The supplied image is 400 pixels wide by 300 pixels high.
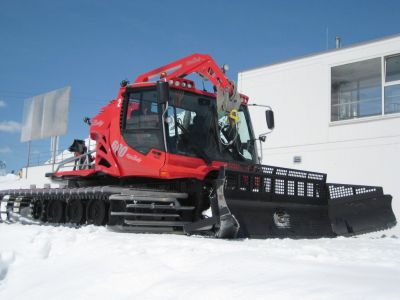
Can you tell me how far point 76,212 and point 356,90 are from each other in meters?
10.8

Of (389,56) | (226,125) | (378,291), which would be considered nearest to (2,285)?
(378,291)

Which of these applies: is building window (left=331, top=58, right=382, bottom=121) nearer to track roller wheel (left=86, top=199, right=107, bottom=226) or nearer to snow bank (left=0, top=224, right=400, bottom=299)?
track roller wheel (left=86, top=199, right=107, bottom=226)

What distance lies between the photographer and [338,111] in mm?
15234

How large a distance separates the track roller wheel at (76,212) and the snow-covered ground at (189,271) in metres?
2.83

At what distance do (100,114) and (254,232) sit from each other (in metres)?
3.95

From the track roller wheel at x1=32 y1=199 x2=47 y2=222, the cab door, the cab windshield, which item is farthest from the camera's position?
the track roller wheel at x1=32 y1=199 x2=47 y2=222

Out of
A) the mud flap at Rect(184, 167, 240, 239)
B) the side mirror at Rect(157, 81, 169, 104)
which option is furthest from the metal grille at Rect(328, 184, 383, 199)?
the side mirror at Rect(157, 81, 169, 104)

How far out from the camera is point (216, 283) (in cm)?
346

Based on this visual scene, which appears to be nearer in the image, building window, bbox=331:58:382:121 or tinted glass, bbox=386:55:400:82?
tinted glass, bbox=386:55:400:82

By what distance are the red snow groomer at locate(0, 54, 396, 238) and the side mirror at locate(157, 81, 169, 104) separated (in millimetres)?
15

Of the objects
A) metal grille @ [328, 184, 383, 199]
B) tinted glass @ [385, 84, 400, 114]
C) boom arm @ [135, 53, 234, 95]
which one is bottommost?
metal grille @ [328, 184, 383, 199]

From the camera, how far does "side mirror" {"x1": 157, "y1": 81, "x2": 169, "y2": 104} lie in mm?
7086

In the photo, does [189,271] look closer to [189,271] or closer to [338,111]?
[189,271]

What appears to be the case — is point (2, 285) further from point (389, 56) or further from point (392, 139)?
point (389, 56)
